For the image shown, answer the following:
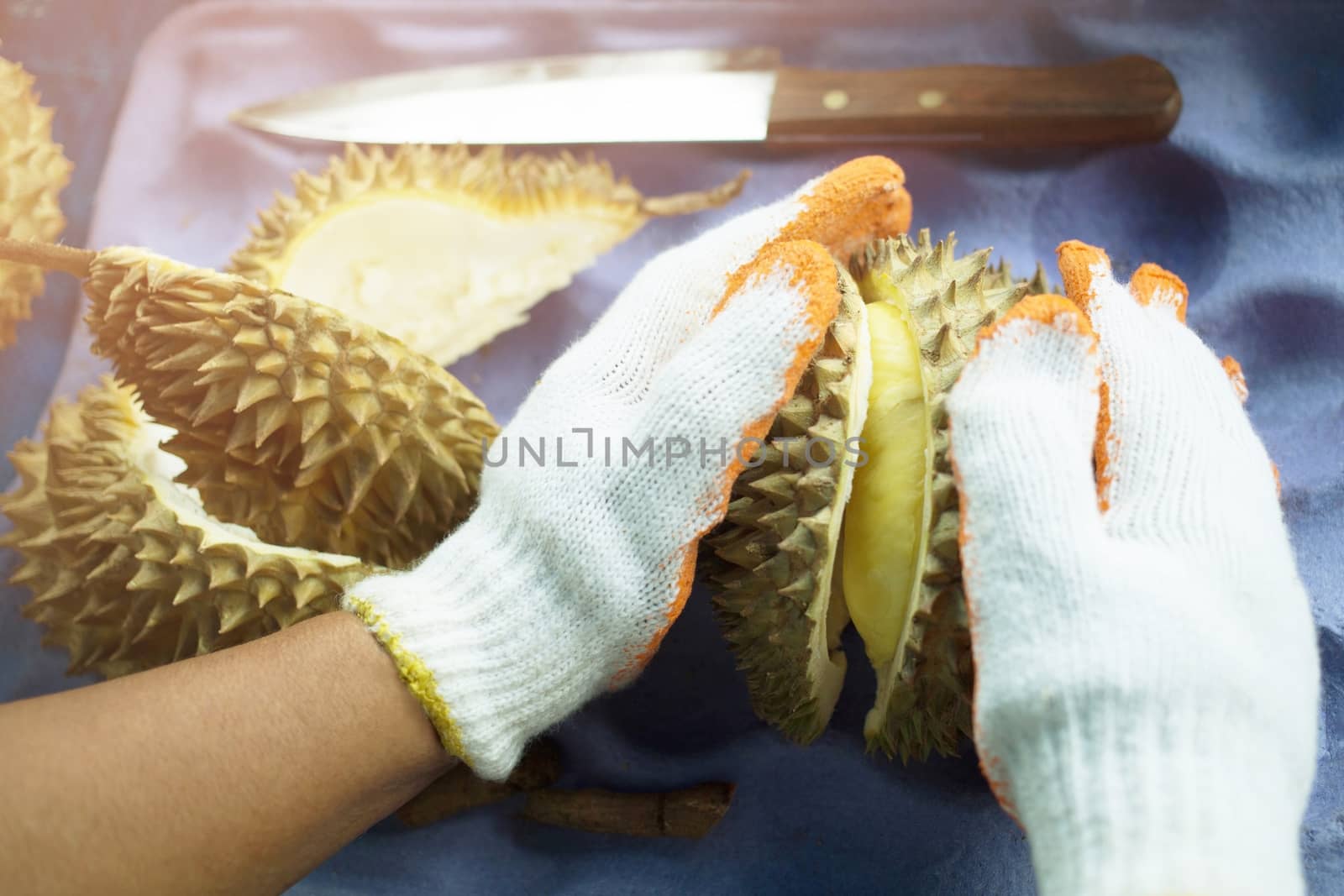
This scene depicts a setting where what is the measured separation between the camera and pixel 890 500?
781 mm

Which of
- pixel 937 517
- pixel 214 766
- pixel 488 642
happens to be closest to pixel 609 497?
pixel 488 642

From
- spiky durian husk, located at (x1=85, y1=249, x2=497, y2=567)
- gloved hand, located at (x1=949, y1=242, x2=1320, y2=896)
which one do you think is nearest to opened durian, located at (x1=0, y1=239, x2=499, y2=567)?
spiky durian husk, located at (x1=85, y1=249, x2=497, y2=567)

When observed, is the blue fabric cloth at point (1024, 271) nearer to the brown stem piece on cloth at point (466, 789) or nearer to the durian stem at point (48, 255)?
the brown stem piece on cloth at point (466, 789)

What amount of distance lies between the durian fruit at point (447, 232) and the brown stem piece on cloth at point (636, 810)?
592 mm

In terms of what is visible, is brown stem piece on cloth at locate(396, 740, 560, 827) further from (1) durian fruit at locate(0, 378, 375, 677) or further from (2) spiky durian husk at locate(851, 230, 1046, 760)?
(2) spiky durian husk at locate(851, 230, 1046, 760)

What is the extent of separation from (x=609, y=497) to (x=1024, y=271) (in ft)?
2.49

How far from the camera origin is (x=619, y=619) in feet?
2.77

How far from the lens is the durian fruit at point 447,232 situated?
3.93 ft

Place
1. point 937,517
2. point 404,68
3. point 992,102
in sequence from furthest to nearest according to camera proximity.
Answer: point 404,68
point 992,102
point 937,517

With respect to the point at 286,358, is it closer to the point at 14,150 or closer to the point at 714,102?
the point at 14,150

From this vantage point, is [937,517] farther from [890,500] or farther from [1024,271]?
[1024,271]

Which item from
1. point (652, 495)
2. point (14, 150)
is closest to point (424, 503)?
point (652, 495)

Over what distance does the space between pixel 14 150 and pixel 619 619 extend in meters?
0.89

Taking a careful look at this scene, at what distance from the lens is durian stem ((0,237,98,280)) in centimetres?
94
